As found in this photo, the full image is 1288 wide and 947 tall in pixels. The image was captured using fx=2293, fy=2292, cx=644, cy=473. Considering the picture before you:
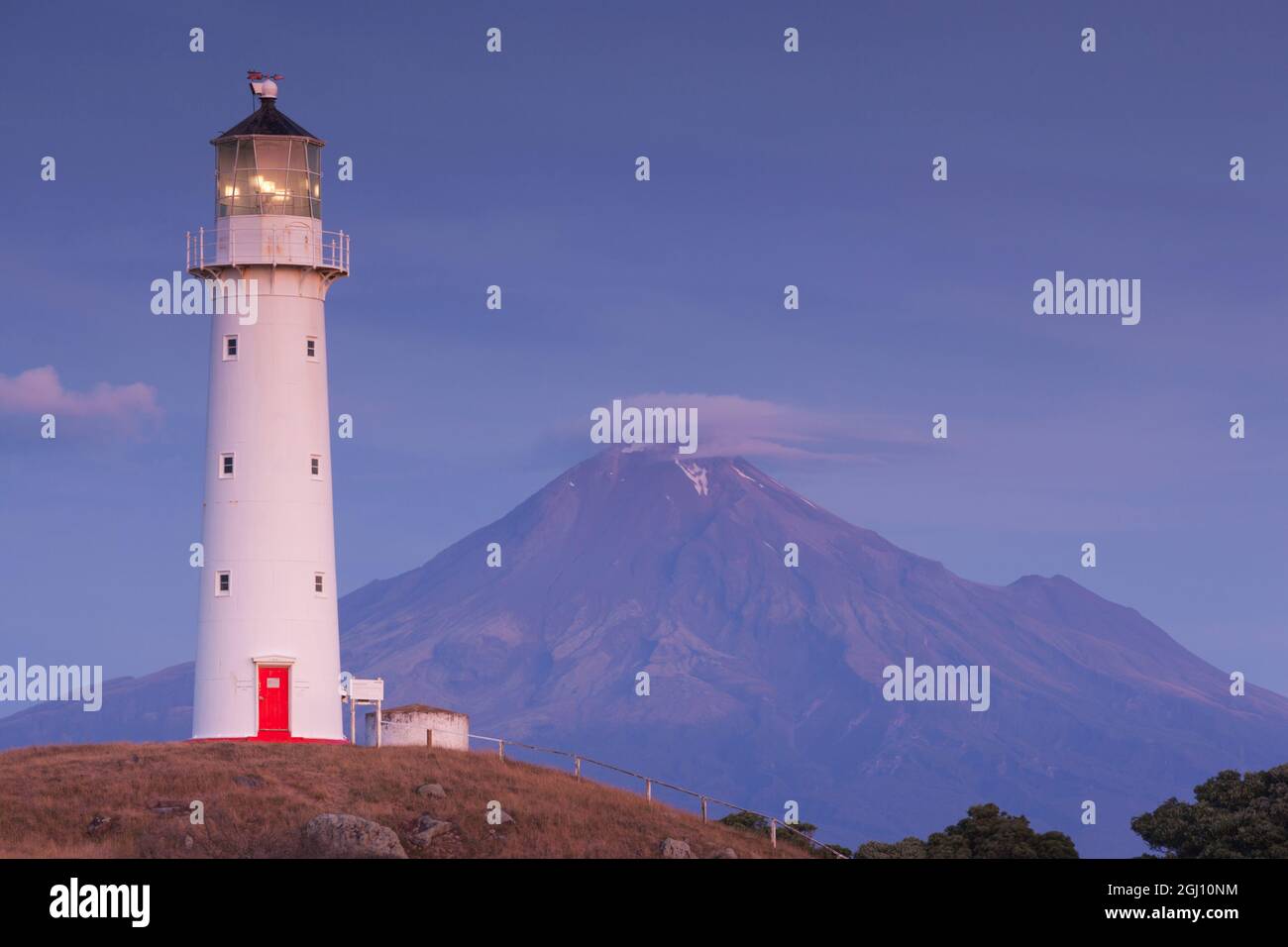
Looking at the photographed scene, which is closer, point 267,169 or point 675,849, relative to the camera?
point 675,849

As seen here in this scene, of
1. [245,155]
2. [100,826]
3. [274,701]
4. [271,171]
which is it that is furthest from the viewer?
[245,155]

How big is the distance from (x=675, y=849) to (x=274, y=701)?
1566 cm

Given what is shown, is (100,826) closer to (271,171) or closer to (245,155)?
(271,171)

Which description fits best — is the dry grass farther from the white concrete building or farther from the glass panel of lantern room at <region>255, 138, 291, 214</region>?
the glass panel of lantern room at <region>255, 138, 291, 214</region>

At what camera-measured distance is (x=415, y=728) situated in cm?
7225

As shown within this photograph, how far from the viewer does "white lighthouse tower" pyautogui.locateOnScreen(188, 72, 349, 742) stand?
69.7 metres

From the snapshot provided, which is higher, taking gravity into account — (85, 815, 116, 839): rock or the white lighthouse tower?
the white lighthouse tower

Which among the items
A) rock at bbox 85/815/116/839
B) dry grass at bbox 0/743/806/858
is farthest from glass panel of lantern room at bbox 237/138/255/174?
rock at bbox 85/815/116/839

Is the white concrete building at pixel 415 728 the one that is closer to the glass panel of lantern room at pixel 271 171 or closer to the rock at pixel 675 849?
the rock at pixel 675 849

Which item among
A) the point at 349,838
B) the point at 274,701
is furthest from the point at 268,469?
the point at 349,838

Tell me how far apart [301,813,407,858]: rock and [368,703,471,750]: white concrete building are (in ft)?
48.2
